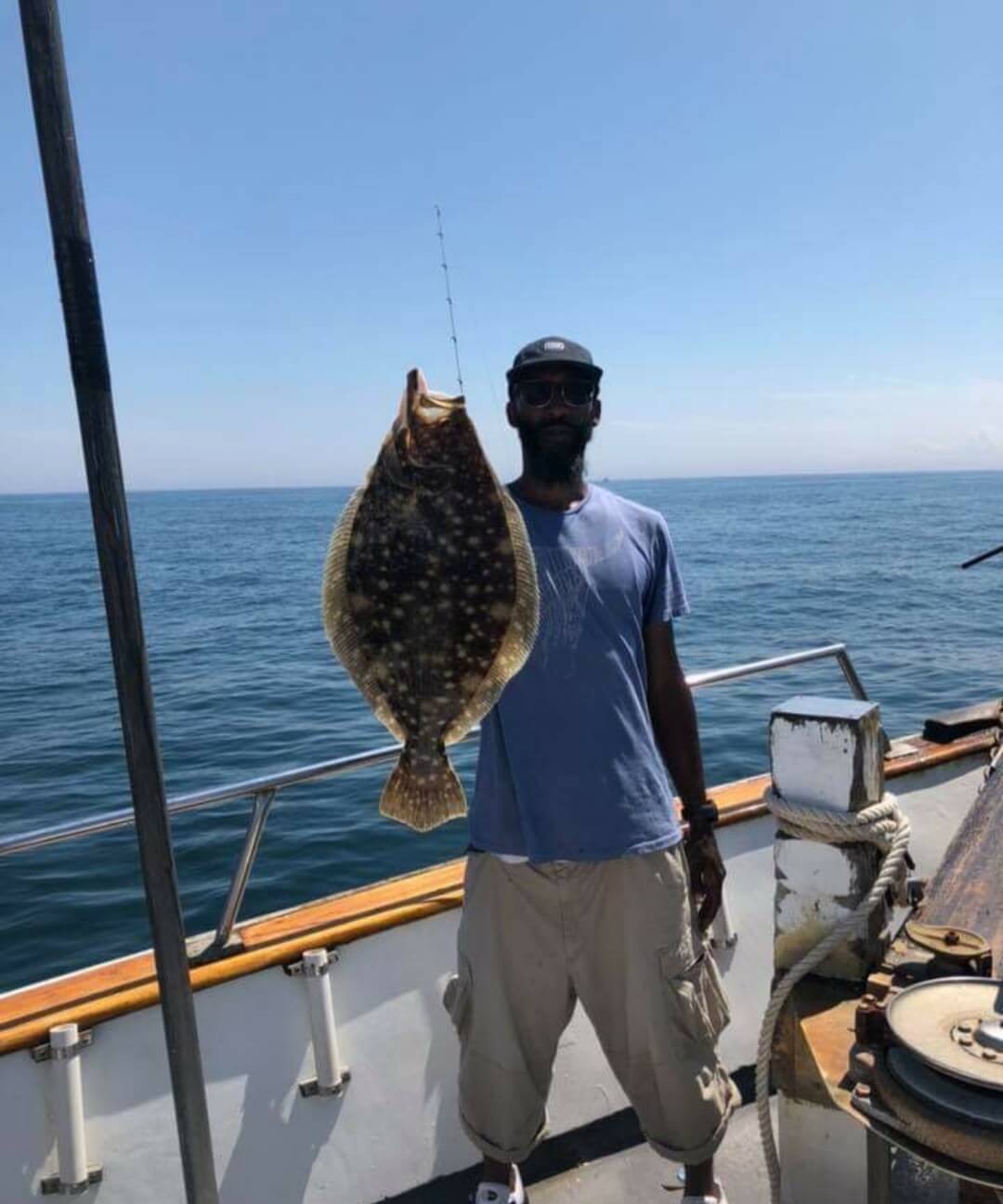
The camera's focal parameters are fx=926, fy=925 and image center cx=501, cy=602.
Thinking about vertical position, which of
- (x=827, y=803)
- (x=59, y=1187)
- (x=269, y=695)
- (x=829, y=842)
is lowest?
(x=269, y=695)

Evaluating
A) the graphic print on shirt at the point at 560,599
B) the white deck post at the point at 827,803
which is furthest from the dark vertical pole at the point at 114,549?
the white deck post at the point at 827,803

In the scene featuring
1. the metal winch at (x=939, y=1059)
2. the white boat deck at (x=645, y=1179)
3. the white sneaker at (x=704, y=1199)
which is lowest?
the white boat deck at (x=645, y=1179)

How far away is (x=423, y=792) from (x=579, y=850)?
0.54 metres

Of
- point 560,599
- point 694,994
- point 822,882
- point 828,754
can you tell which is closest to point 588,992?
point 694,994

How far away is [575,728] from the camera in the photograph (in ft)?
8.12

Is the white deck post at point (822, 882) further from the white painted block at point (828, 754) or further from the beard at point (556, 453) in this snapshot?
the beard at point (556, 453)

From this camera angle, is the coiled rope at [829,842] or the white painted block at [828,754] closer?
the coiled rope at [829,842]

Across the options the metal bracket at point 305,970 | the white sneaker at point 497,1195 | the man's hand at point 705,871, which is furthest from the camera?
the metal bracket at point 305,970

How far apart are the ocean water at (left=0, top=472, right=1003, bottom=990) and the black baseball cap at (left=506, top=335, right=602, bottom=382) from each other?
5.56 meters

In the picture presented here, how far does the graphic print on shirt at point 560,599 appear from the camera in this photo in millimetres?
2461

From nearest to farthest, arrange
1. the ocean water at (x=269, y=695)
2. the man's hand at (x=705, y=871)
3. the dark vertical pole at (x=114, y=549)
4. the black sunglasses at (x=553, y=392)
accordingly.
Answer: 1. the dark vertical pole at (x=114, y=549)
2. the black sunglasses at (x=553, y=392)
3. the man's hand at (x=705, y=871)
4. the ocean water at (x=269, y=695)

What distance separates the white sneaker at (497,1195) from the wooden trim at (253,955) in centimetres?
83

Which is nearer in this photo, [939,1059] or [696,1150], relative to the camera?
[939,1059]

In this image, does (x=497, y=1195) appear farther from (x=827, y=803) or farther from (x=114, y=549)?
(x=114, y=549)
